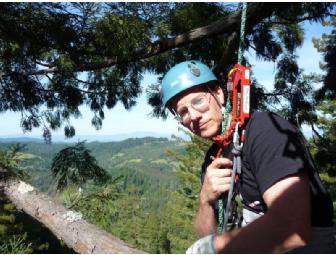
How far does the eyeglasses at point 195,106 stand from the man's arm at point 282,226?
809 mm

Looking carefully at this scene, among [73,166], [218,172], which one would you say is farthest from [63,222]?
[218,172]

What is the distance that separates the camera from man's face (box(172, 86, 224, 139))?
195 centimetres

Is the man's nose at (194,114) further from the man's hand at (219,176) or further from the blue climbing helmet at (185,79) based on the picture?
the man's hand at (219,176)

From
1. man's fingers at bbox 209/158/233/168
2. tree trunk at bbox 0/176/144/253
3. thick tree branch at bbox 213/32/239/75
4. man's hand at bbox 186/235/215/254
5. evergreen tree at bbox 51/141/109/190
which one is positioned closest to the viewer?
man's hand at bbox 186/235/215/254

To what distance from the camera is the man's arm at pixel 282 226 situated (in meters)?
1.21

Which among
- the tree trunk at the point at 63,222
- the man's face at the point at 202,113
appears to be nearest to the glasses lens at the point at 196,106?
the man's face at the point at 202,113

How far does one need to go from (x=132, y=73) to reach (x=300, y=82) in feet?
6.72

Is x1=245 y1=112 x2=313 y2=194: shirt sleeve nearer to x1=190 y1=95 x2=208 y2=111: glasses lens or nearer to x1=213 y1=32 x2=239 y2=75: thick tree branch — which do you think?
x1=190 y1=95 x2=208 y2=111: glasses lens

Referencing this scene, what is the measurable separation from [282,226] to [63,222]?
2935 mm

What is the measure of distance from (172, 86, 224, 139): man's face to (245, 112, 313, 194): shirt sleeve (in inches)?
18.1

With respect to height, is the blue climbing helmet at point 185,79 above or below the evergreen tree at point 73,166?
above

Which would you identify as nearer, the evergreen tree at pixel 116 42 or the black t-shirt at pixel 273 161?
the black t-shirt at pixel 273 161

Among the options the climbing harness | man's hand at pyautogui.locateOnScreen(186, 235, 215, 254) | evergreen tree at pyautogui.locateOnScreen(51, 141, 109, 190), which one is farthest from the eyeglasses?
evergreen tree at pyautogui.locateOnScreen(51, 141, 109, 190)

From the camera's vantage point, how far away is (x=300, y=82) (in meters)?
4.41
